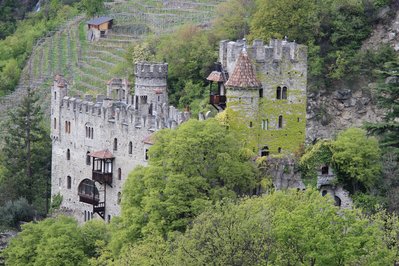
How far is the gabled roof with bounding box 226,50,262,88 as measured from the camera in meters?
78.2

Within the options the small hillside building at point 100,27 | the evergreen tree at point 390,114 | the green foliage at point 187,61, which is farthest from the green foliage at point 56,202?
the small hillside building at point 100,27

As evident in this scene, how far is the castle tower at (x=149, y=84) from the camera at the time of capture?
90.8 meters

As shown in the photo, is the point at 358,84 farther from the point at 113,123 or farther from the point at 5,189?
the point at 5,189

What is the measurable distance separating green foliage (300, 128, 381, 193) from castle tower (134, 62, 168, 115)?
14840mm

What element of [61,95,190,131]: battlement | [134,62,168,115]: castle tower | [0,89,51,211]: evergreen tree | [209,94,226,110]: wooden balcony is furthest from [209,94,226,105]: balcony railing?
[0,89,51,211]: evergreen tree

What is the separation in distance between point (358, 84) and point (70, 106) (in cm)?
1945

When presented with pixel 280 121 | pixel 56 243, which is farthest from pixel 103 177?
pixel 280 121

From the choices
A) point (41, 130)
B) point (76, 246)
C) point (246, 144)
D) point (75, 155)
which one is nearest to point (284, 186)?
point (246, 144)

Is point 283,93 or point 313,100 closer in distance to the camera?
point 283,93

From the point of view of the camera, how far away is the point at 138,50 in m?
107

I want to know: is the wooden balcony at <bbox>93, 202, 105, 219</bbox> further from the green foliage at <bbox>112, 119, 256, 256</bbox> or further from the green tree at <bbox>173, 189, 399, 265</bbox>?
the green tree at <bbox>173, 189, 399, 265</bbox>

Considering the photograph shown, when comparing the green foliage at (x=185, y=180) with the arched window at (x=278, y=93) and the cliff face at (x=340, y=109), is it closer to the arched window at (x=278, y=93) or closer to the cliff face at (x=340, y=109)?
the arched window at (x=278, y=93)

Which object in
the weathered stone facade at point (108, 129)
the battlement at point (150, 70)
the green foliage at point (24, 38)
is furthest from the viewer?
the green foliage at point (24, 38)

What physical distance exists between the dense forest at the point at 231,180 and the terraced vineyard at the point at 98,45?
368 centimetres
